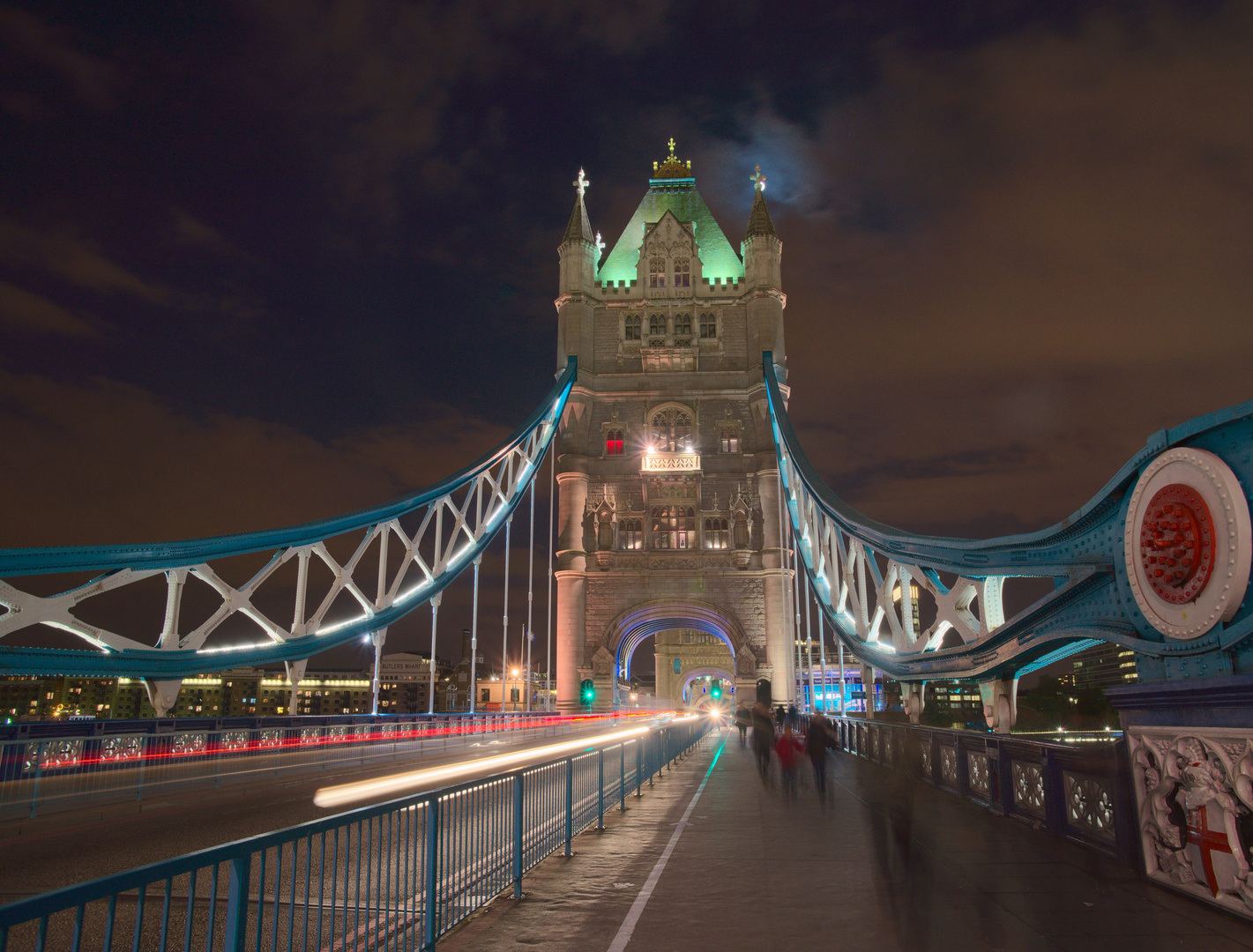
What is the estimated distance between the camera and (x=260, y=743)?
16922mm

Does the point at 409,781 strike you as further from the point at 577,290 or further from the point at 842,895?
the point at 577,290

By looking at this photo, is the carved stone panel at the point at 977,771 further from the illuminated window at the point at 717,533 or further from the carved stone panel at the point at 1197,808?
the illuminated window at the point at 717,533

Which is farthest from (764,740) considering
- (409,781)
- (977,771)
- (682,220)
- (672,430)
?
(682,220)

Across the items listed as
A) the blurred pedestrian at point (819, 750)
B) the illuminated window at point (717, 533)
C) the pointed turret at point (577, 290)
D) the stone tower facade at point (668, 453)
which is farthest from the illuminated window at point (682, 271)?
the blurred pedestrian at point (819, 750)

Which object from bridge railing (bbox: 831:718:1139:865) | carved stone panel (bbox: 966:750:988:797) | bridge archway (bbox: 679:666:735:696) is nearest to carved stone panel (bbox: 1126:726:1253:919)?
bridge railing (bbox: 831:718:1139:865)

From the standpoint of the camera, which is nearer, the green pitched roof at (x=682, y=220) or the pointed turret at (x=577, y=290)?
the pointed turret at (x=577, y=290)

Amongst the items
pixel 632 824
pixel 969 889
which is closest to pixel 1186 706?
pixel 969 889

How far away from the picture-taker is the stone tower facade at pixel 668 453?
4375cm

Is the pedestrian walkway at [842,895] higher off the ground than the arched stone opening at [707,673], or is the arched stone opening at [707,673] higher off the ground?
the arched stone opening at [707,673]

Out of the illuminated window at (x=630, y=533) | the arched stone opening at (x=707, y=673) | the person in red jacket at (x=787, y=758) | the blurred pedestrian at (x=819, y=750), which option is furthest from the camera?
the arched stone opening at (x=707, y=673)

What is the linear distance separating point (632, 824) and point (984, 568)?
18.2 feet

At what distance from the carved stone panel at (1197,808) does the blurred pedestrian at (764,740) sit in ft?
28.5

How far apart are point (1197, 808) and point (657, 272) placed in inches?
1839

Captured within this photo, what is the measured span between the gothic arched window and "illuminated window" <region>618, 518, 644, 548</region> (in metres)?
4.37
